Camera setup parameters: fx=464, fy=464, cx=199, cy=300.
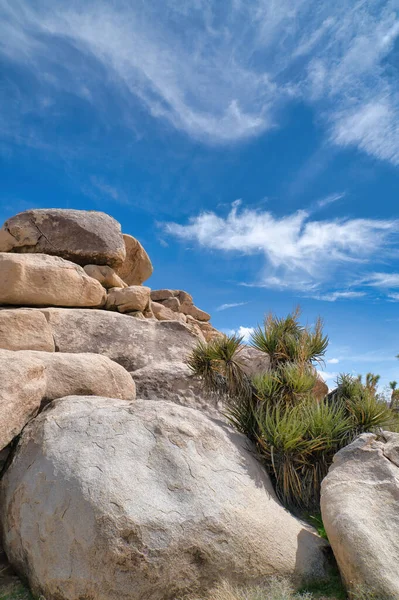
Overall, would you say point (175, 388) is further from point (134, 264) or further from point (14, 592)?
point (134, 264)

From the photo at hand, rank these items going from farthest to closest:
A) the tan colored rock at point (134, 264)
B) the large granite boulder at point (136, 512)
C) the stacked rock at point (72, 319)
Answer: the tan colored rock at point (134, 264) < the stacked rock at point (72, 319) < the large granite boulder at point (136, 512)

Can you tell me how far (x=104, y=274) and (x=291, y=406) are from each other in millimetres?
6837

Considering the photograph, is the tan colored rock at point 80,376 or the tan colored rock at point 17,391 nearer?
the tan colored rock at point 17,391

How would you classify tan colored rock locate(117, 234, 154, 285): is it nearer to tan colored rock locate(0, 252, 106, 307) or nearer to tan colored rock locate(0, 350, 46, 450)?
tan colored rock locate(0, 252, 106, 307)

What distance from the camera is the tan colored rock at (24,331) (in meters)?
9.13

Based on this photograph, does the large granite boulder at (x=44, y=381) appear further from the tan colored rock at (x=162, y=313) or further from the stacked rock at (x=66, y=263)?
the tan colored rock at (x=162, y=313)

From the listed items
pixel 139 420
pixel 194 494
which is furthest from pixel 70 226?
pixel 194 494

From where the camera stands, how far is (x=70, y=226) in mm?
12961

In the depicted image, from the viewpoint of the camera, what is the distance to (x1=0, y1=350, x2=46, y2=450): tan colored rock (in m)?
6.28

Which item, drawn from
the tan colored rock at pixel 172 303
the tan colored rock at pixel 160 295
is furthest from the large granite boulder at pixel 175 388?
the tan colored rock at pixel 160 295

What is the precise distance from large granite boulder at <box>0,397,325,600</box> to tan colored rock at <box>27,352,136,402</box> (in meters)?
0.65

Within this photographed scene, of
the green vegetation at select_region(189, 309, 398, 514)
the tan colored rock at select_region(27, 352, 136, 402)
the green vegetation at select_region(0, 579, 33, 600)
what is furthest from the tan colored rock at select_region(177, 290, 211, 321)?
the green vegetation at select_region(0, 579, 33, 600)

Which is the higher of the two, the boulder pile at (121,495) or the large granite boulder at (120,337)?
the large granite boulder at (120,337)

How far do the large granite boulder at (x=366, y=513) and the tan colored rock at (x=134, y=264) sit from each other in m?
10.3
